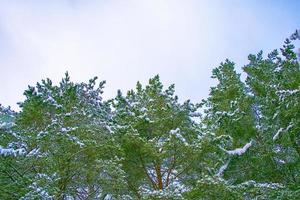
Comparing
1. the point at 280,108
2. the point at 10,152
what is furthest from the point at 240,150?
the point at 10,152

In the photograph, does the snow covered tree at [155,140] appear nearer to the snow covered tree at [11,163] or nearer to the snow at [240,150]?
the snow at [240,150]

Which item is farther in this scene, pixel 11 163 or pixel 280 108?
pixel 280 108

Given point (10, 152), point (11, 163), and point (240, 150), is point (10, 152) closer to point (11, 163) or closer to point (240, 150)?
point (11, 163)

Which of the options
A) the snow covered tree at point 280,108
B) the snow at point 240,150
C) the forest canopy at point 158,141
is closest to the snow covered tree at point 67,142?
the forest canopy at point 158,141

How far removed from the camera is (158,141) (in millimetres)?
10445

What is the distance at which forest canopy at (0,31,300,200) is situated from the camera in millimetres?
7809

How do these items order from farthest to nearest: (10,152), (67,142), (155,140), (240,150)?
(240,150), (155,140), (67,142), (10,152)

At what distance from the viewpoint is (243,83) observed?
1312 cm

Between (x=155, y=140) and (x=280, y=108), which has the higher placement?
(x=280, y=108)

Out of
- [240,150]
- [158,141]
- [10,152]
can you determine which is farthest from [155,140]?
[10,152]

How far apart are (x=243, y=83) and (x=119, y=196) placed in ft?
22.1

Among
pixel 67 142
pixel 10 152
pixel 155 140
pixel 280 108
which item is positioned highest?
pixel 280 108

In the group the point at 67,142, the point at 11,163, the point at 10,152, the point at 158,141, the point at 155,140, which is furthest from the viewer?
the point at 158,141

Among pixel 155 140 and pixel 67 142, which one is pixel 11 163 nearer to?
pixel 67 142
